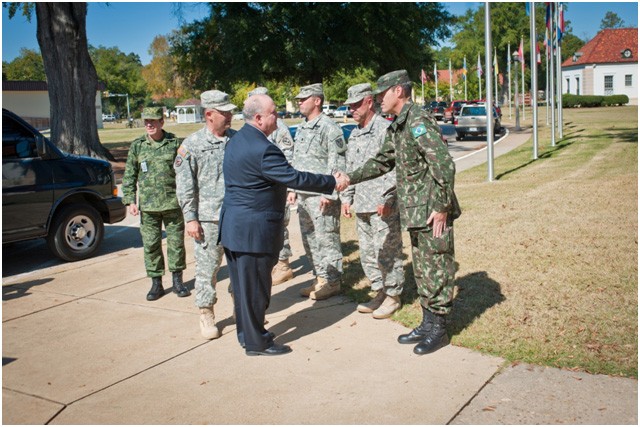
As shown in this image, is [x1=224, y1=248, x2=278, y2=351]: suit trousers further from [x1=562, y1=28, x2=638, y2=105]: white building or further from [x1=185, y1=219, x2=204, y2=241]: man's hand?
[x1=562, y1=28, x2=638, y2=105]: white building

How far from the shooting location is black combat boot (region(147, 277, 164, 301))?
6.84 metres

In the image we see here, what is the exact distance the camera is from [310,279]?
7578 millimetres

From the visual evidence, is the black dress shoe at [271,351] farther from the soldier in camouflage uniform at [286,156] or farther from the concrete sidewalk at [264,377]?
the soldier in camouflage uniform at [286,156]

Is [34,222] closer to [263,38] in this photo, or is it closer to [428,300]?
[428,300]

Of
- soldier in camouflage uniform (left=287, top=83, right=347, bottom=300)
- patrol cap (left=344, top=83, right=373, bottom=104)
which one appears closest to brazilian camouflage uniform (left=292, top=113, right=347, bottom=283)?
soldier in camouflage uniform (left=287, top=83, right=347, bottom=300)

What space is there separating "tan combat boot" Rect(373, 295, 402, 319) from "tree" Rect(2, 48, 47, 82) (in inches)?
3752

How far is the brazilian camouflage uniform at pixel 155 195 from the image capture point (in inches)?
266

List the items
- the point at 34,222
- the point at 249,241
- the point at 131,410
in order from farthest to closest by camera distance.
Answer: the point at 34,222
the point at 249,241
the point at 131,410

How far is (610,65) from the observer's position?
78.3m

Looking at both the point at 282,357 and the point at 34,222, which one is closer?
the point at 282,357

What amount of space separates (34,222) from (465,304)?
17.7 ft

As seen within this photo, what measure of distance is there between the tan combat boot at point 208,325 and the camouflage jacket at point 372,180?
160cm

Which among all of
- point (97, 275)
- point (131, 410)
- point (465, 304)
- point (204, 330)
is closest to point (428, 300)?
point (465, 304)

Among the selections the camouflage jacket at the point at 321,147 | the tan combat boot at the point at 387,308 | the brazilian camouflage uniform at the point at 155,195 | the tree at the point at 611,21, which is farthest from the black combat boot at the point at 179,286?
the tree at the point at 611,21
